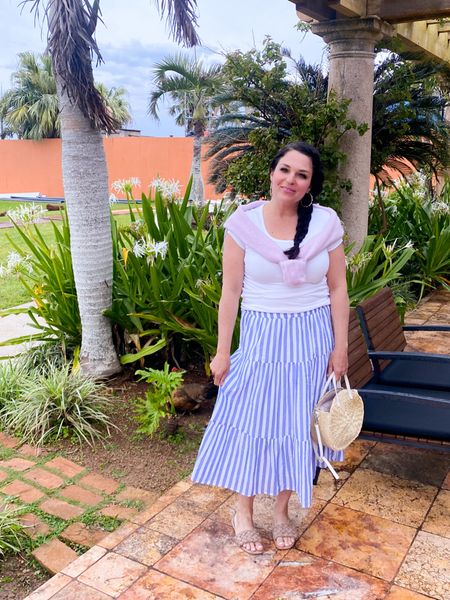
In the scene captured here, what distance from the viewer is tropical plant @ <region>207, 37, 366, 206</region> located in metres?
5.60

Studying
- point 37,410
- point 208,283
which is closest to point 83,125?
point 208,283

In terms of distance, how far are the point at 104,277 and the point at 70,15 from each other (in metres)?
1.64

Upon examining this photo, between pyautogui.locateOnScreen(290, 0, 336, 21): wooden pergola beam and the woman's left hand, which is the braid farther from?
pyautogui.locateOnScreen(290, 0, 336, 21): wooden pergola beam

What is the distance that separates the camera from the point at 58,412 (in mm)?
3691

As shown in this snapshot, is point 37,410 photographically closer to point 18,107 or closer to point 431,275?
point 431,275

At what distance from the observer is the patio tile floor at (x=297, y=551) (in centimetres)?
216

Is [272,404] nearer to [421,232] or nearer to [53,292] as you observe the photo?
[53,292]

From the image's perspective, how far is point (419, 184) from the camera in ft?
26.2

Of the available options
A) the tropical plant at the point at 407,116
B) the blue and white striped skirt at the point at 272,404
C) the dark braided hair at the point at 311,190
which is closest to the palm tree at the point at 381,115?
the tropical plant at the point at 407,116

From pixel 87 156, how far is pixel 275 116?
2531 millimetres

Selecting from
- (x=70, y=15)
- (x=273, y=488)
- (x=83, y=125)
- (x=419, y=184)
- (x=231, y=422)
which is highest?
(x=70, y=15)

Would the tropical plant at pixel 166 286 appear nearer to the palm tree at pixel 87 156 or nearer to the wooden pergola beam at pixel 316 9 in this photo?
the palm tree at pixel 87 156

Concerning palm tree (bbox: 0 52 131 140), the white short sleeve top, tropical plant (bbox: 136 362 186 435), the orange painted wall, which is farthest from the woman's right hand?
palm tree (bbox: 0 52 131 140)

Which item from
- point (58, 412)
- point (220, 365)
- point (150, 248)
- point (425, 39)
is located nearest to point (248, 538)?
point (220, 365)
